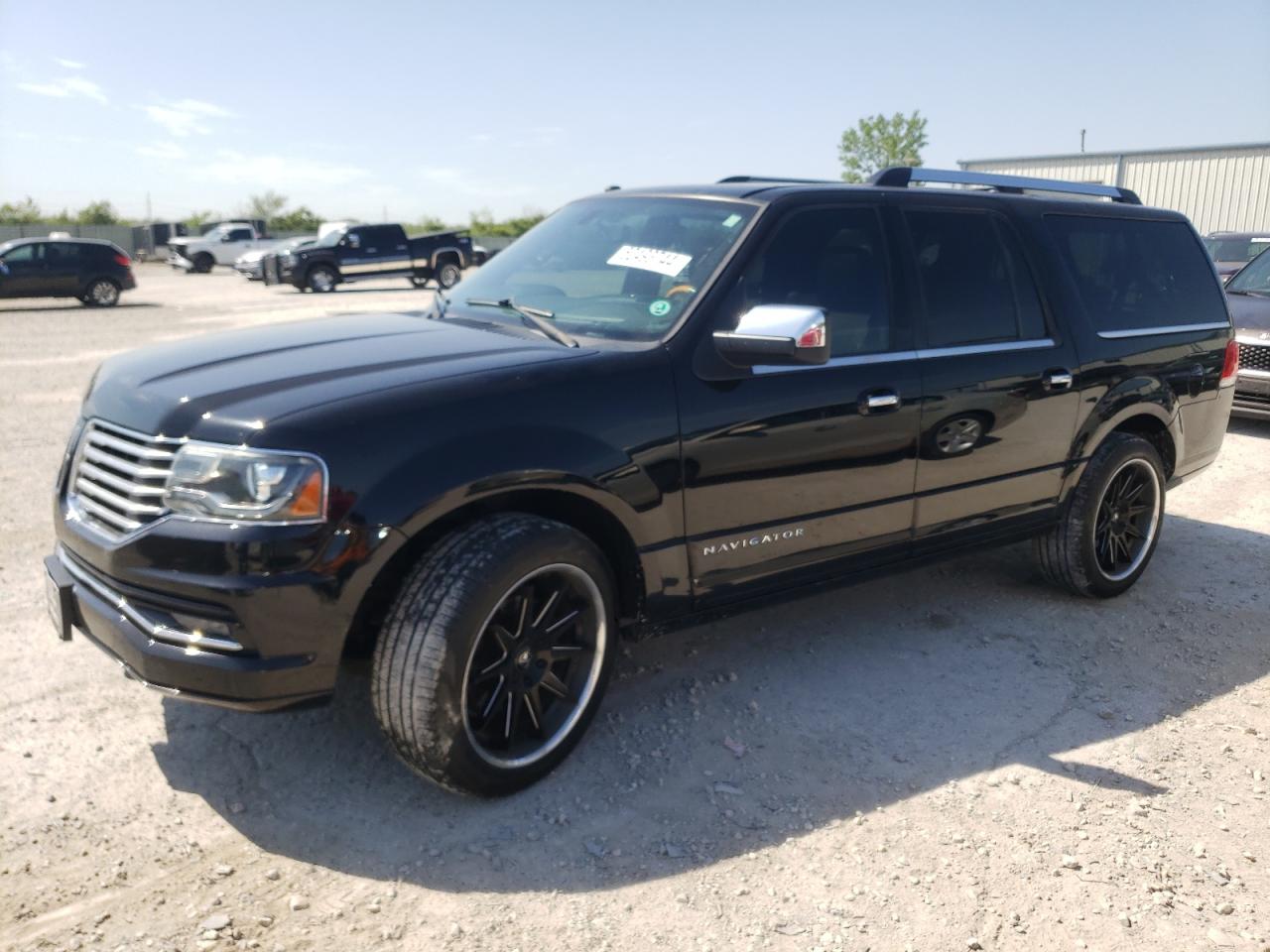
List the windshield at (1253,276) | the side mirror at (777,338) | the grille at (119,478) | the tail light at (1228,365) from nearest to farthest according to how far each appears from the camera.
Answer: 1. the grille at (119,478)
2. the side mirror at (777,338)
3. the tail light at (1228,365)
4. the windshield at (1253,276)

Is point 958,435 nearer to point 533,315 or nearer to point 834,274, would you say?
point 834,274

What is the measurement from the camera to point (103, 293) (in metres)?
22.7

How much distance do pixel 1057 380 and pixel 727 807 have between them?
2.50m

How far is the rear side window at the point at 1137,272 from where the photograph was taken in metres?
4.89

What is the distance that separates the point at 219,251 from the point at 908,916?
4194 centimetres

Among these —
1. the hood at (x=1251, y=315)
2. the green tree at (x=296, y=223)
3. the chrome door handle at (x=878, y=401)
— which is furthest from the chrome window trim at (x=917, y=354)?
the green tree at (x=296, y=223)

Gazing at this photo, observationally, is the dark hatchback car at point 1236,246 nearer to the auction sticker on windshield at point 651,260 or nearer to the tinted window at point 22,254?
the auction sticker on windshield at point 651,260

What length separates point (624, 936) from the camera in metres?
2.65

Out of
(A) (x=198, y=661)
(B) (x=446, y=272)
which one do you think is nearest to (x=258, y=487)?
(A) (x=198, y=661)

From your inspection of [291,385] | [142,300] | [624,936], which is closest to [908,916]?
[624,936]

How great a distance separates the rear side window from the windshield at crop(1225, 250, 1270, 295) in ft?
17.8

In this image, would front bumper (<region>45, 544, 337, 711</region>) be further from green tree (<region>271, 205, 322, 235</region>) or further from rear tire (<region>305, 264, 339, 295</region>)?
green tree (<region>271, 205, 322, 235</region>)

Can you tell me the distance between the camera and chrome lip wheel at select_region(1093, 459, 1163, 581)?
5.12 metres

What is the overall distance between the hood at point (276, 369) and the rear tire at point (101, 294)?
69.7 feet
